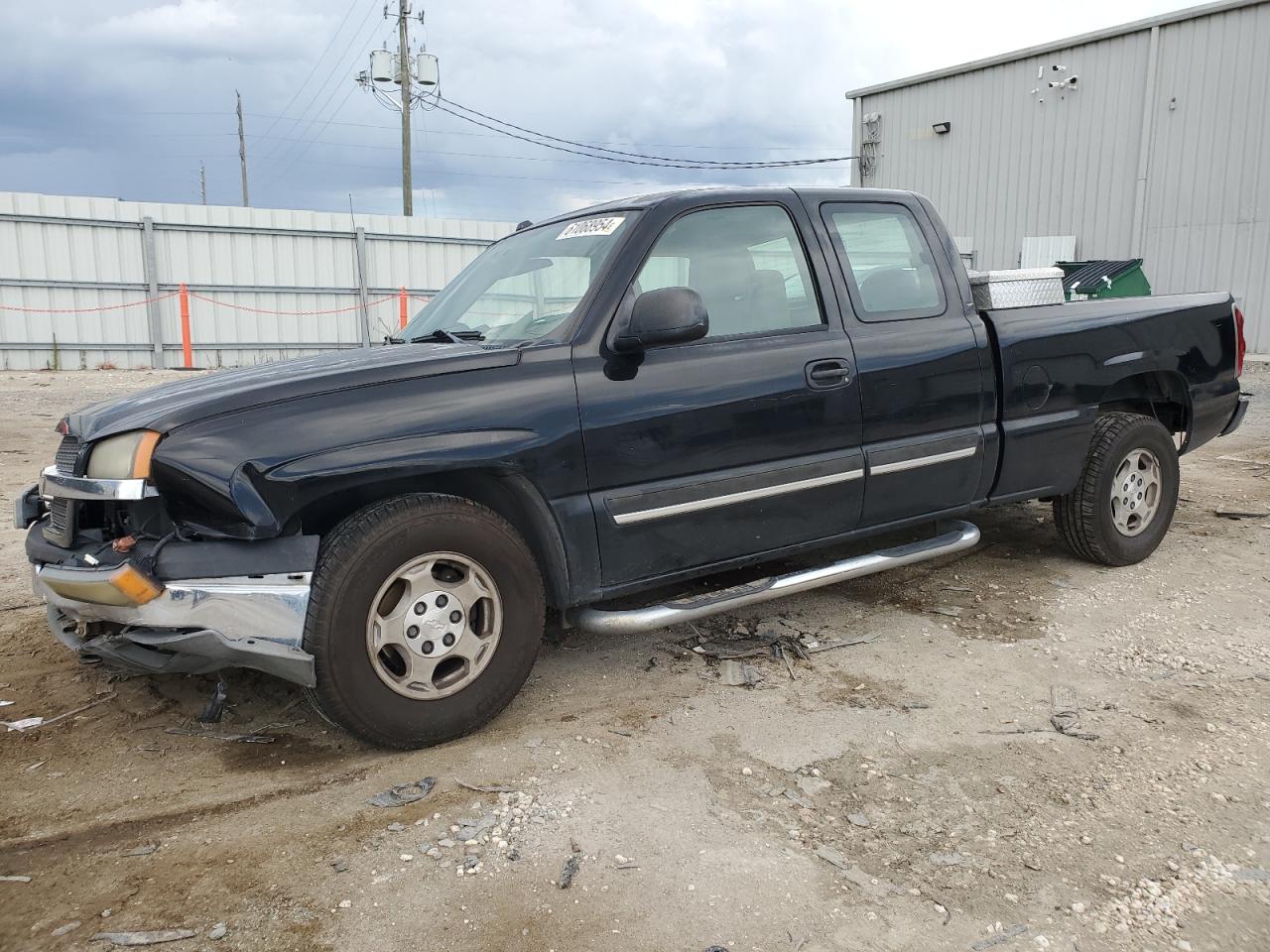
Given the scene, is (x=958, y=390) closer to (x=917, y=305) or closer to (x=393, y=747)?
(x=917, y=305)

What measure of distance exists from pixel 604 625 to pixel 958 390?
1.89m

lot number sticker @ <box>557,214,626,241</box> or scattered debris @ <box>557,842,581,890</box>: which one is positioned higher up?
lot number sticker @ <box>557,214,626,241</box>

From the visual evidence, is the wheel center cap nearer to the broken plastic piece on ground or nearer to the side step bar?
the side step bar

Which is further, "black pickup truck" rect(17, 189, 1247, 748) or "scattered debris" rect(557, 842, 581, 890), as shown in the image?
"black pickup truck" rect(17, 189, 1247, 748)

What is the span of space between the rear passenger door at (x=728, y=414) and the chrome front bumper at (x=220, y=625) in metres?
1.02

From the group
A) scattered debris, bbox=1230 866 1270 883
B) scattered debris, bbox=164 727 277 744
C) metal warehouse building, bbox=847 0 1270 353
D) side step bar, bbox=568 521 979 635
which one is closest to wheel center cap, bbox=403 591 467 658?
side step bar, bbox=568 521 979 635

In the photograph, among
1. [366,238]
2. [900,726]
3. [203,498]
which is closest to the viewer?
[203,498]

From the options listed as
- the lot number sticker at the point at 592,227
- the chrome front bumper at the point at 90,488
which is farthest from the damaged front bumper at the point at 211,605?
the lot number sticker at the point at 592,227

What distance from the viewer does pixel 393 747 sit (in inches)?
115

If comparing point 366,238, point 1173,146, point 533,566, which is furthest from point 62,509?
point 1173,146

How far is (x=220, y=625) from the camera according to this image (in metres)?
2.67

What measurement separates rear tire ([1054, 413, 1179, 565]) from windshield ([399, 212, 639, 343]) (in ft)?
8.85

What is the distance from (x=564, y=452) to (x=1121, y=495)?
3.17 m

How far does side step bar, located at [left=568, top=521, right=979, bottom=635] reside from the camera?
322 centimetres
